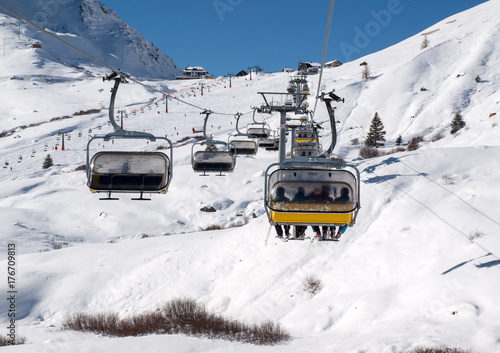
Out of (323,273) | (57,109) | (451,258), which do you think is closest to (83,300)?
(323,273)

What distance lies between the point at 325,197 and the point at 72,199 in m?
24.8

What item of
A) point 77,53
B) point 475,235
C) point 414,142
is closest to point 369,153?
point 414,142

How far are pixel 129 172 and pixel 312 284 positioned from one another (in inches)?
300

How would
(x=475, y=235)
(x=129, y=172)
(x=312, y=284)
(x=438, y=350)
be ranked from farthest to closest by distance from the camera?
1. (x=312, y=284)
2. (x=475, y=235)
3. (x=129, y=172)
4. (x=438, y=350)

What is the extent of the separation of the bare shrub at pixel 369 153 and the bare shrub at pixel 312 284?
22.0 m

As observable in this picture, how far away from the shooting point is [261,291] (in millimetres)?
14188

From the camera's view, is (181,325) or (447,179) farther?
(447,179)

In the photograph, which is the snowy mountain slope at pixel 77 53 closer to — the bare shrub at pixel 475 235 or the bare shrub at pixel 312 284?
the bare shrub at pixel 312 284

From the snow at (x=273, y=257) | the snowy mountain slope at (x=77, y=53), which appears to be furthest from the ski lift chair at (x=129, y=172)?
the snowy mountain slope at (x=77, y=53)

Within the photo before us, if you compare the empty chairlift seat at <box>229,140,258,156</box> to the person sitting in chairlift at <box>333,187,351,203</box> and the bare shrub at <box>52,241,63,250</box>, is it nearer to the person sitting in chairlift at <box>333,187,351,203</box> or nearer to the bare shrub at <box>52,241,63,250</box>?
the person sitting in chairlift at <box>333,187,351,203</box>

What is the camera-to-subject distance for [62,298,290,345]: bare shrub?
11.1 meters

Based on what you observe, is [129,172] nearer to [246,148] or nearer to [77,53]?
[246,148]

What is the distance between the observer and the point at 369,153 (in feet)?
111

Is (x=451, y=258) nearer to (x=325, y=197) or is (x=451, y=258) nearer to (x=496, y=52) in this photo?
(x=325, y=197)
